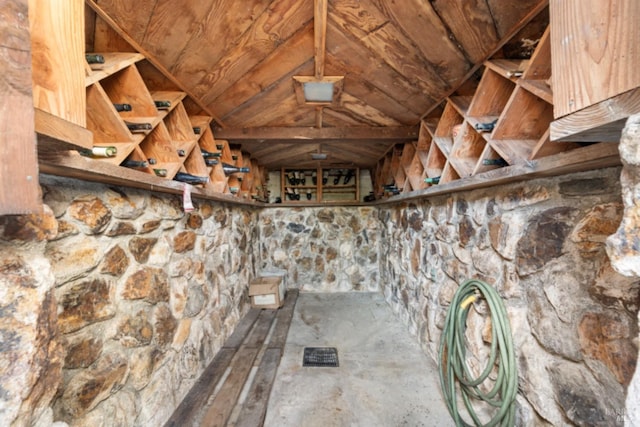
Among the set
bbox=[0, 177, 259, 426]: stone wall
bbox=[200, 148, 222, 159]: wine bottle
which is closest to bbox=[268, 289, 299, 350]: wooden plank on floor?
bbox=[0, 177, 259, 426]: stone wall

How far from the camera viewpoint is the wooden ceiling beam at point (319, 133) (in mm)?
2105

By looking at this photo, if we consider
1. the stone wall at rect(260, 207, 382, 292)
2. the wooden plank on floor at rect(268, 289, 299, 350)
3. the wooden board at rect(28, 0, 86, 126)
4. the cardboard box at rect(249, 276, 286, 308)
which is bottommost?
the wooden plank on floor at rect(268, 289, 299, 350)

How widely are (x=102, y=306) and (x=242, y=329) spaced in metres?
1.56

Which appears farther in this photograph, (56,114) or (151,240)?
(151,240)

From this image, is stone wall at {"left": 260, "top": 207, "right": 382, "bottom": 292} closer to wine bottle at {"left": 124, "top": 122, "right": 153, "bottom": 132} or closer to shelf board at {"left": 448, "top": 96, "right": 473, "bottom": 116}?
shelf board at {"left": 448, "top": 96, "right": 473, "bottom": 116}

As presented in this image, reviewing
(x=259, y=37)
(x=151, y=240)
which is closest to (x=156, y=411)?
(x=151, y=240)

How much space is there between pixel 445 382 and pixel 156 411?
157 cm

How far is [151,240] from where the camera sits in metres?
1.33

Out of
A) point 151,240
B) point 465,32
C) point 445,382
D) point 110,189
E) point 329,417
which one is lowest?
point 329,417

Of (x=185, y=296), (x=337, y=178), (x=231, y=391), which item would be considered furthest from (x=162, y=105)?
(x=337, y=178)

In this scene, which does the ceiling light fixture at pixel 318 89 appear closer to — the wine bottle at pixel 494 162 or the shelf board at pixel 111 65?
the shelf board at pixel 111 65

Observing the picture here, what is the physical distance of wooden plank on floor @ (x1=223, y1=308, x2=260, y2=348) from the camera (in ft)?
7.11

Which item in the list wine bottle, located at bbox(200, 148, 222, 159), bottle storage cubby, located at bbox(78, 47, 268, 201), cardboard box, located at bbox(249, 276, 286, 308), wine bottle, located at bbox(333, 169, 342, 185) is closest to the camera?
bottle storage cubby, located at bbox(78, 47, 268, 201)

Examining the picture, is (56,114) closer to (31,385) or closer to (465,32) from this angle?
(31,385)
